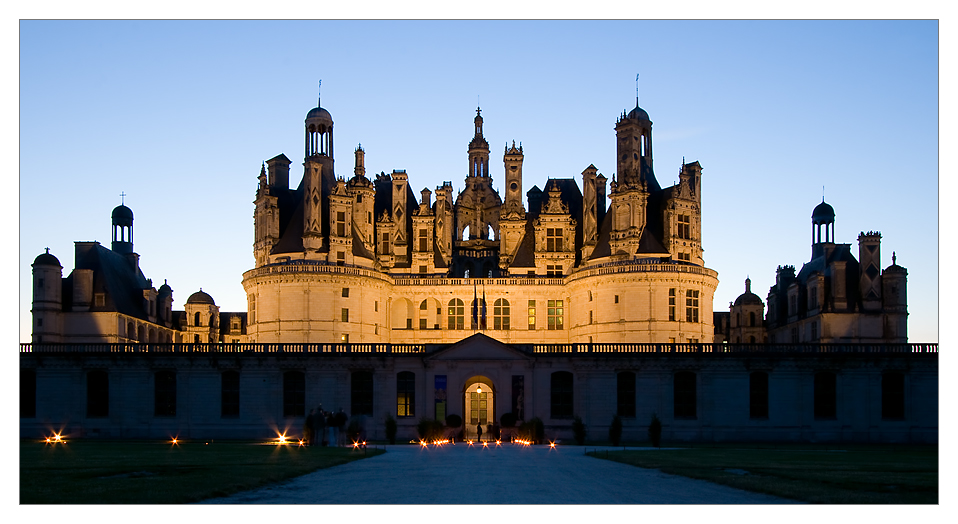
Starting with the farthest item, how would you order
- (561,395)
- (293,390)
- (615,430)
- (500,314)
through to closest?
(500,314)
(293,390)
(561,395)
(615,430)

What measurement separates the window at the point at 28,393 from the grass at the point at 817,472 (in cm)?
3444

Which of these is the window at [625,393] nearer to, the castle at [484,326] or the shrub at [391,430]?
the castle at [484,326]

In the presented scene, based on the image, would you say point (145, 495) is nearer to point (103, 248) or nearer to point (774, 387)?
point (774, 387)

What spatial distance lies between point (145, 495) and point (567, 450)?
2454 cm

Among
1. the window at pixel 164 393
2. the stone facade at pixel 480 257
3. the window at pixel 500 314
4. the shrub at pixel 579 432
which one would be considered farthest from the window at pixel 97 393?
the window at pixel 500 314

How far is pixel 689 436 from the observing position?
202 feet

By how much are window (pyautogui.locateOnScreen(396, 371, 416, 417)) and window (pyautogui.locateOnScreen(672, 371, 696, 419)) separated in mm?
14591

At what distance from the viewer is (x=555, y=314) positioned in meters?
78.9

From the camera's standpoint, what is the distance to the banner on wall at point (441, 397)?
6138cm

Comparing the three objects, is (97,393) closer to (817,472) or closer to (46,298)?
(46,298)

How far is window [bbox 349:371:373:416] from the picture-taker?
62.0 metres

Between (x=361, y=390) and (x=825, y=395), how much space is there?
26132 mm

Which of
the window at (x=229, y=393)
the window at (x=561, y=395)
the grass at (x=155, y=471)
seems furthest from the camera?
the window at (x=229, y=393)

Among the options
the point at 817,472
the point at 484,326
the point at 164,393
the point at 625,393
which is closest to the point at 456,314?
the point at 484,326
